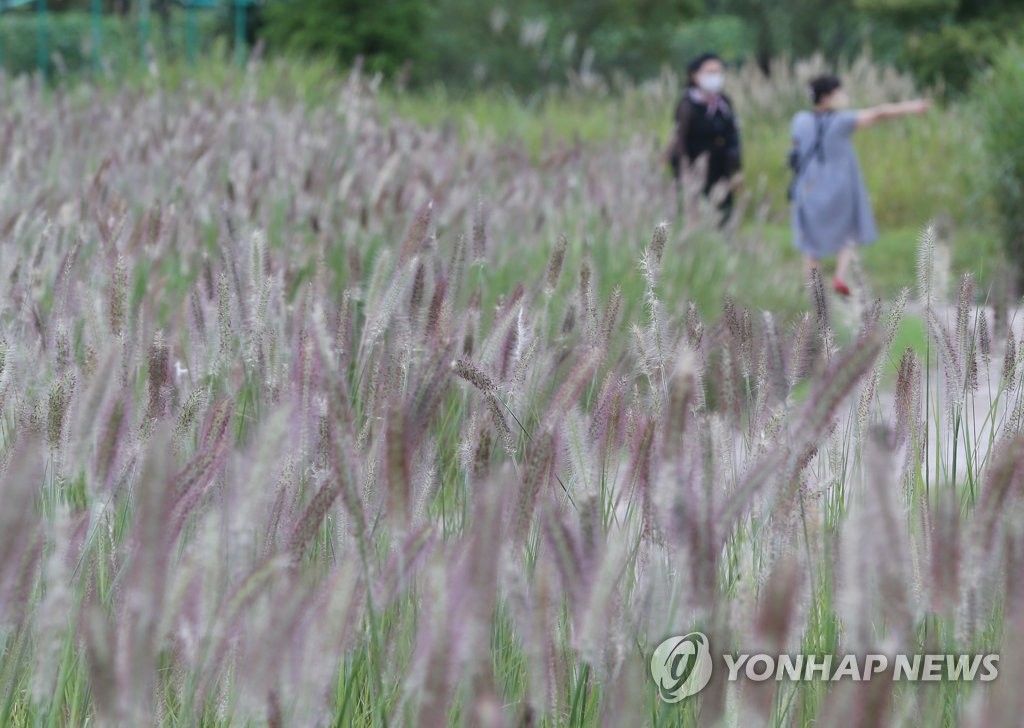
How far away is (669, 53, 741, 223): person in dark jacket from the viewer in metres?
9.87

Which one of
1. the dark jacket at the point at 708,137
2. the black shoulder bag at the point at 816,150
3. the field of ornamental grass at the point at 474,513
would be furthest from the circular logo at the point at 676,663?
the dark jacket at the point at 708,137

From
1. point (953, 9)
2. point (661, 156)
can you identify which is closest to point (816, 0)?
point (953, 9)

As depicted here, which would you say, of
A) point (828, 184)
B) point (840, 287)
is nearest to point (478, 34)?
point (828, 184)

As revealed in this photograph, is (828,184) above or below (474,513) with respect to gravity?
below

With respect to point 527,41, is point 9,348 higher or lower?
higher

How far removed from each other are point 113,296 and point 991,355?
4.05ft

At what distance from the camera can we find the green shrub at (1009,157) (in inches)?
355

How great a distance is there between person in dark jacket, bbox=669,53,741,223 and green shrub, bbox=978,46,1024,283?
1675 mm

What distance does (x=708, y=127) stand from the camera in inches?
390

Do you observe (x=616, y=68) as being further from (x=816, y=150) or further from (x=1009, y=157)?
(x=1009, y=157)

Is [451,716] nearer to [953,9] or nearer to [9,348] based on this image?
[9,348]

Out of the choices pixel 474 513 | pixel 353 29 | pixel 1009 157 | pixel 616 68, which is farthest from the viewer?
pixel 616 68

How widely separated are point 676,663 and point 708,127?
8.71 metres

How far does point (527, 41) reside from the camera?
1828cm
